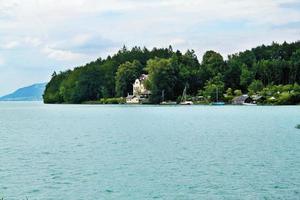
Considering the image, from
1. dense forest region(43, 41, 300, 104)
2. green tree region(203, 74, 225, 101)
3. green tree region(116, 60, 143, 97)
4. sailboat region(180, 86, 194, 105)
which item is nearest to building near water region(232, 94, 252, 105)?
dense forest region(43, 41, 300, 104)

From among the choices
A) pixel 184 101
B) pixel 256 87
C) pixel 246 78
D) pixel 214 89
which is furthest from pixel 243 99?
pixel 184 101

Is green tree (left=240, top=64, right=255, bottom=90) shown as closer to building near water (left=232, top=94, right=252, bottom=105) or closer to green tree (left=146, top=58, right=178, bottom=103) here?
building near water (left=232, top=94, right=252, bottom=105)

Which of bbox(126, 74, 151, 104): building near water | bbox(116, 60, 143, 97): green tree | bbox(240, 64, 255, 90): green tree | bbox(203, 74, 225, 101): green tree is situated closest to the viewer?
bbox(203, 74, 225, 101): green tree

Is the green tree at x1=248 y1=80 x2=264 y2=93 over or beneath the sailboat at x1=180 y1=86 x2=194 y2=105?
over

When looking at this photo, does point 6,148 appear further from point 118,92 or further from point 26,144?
point 118,92

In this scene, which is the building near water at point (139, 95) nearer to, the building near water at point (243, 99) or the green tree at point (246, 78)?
the green tree at point (246, 78)

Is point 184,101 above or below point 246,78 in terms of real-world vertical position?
below

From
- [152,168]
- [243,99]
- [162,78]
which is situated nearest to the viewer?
[152,168]

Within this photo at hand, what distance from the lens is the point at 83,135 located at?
183 ft

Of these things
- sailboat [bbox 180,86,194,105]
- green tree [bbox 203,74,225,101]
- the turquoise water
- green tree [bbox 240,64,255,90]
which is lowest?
the turquoise water

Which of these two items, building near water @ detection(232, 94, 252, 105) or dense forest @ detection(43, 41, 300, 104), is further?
dense forest @ detection(43, 41, 300, 104)

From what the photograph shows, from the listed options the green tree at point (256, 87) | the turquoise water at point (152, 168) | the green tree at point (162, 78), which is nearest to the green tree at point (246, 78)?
the green tree at point (256, 87)

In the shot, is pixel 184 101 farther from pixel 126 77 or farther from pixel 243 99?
pixel 126 77

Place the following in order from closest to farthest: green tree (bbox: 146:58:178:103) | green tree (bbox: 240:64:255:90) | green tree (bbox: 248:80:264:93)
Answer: green tree (bbox: 248:80:264:93)
green tree (bbox: 240:64:255:90)
green tree (bbox: 146:58:178:103)
